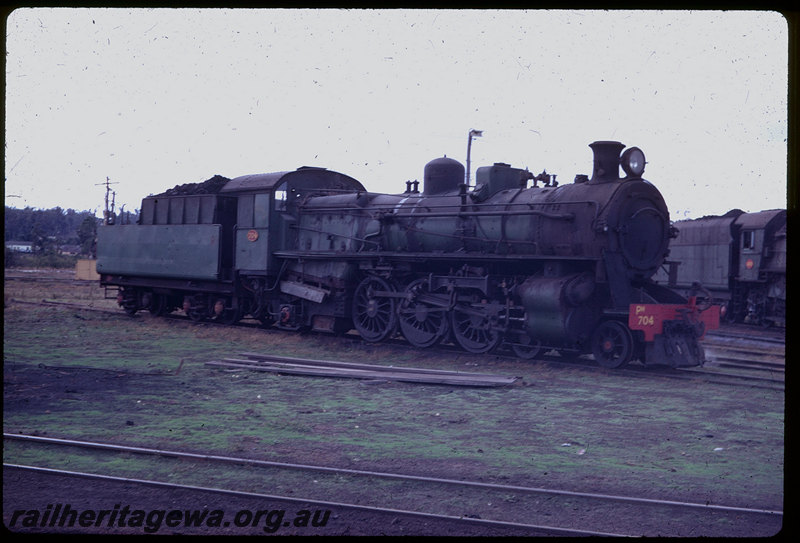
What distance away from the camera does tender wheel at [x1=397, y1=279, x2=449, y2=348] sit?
13891mm

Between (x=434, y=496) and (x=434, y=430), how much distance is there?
217cm

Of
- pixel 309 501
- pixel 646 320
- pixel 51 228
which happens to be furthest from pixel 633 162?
pixel 51 228

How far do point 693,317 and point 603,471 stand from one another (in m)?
6.53

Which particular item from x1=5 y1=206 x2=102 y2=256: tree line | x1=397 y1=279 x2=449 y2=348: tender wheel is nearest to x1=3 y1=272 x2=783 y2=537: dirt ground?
x1=397 y1=279 x2=449 y2=348: tender wheel

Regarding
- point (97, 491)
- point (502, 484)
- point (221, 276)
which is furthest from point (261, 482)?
point (221, 276)

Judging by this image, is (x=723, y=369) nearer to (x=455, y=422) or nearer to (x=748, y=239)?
(x=455, y=422)

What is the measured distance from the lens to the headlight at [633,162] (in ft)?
40.2

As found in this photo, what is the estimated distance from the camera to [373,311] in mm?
14883

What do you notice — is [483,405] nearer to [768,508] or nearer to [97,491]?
[768,508]

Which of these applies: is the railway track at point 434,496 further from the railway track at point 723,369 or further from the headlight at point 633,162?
the headlight at point 633,162

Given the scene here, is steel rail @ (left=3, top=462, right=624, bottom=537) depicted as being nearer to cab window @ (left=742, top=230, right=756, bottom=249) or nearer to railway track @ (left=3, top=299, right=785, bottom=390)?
railway track @ (left=3, top=299, right=785, bottom=390)

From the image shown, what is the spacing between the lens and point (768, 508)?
529cm

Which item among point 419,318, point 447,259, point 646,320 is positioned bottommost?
point 419,318

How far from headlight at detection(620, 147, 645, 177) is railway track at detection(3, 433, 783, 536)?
7.89 metres
